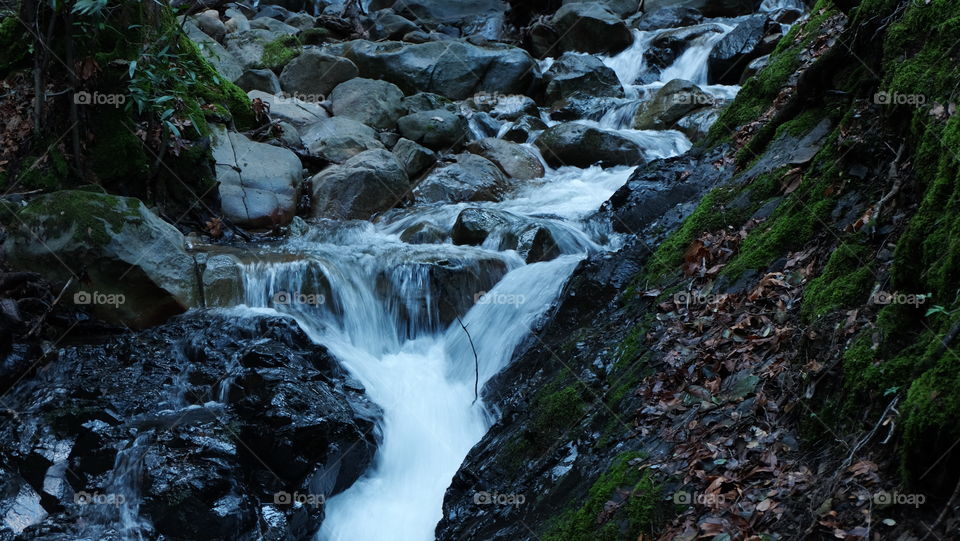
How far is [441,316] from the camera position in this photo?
7793mm

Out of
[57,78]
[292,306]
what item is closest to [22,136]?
[57,78]

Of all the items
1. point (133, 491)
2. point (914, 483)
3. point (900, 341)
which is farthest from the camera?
point (133, 491)

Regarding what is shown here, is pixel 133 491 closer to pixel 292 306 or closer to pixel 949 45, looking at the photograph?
pixel 292 306

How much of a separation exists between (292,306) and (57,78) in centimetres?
358

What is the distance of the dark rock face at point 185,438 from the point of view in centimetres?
502

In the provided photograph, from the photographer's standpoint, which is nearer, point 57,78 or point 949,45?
point 949,45

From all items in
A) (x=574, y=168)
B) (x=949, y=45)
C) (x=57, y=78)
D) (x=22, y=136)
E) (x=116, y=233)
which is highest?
(x=949, y=45)

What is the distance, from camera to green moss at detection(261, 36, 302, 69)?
17.3 m

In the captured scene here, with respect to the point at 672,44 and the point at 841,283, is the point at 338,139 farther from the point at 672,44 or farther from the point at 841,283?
the point at 841,283

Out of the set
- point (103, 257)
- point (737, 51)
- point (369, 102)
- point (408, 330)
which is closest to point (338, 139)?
point (369, 102)

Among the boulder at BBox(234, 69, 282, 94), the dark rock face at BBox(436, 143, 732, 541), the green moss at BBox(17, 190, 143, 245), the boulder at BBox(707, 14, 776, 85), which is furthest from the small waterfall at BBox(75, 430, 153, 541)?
the boulder at BBox(707, 14, 776, 85)

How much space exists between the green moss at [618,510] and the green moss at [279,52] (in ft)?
51.4

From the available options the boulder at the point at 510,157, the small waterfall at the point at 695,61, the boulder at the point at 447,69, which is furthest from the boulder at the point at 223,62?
the small waterfall at the point at 695,61

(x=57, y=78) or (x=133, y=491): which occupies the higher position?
(x=57, y=78)
